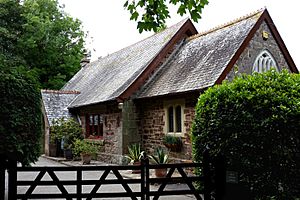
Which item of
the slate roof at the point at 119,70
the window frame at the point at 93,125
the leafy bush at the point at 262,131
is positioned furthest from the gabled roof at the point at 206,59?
the leafy bush at the point at 262,131

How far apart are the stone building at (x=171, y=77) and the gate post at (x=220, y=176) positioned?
6.22m

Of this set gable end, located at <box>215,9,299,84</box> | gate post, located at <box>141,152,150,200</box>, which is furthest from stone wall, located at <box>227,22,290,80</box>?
gate post, located at <box>141,152,150,200</box>

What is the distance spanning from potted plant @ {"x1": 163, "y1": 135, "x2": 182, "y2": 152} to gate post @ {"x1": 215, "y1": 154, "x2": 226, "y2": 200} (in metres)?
7.70

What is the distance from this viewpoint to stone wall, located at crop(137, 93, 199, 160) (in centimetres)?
1452

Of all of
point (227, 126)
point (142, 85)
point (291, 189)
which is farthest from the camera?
point (142, 85)

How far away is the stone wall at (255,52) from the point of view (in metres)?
14.5

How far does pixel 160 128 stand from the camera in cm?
1648

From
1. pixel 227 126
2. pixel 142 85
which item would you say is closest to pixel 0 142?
pixel 227 126

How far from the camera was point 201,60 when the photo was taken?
15805mm

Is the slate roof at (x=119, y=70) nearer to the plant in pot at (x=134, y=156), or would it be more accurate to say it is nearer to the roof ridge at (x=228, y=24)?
the roof ridge at (x=228, y=24)

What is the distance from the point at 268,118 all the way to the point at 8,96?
6233 mm

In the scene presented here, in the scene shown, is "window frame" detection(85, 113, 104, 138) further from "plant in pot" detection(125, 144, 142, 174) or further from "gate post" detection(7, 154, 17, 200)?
"gate post" detection(7, 154, 17, 200)

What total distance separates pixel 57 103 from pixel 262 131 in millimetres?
20739

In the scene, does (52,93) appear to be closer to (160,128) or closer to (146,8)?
(160,128)
